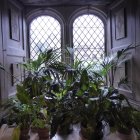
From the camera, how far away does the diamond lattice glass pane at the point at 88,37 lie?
12.1 feet

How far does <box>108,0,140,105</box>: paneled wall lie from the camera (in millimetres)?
2662

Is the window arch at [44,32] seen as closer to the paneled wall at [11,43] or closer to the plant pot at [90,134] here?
the paneled wall at [11,43]

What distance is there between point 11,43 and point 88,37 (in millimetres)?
1359

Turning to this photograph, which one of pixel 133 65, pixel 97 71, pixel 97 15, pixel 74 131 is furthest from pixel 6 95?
pixel 97 15

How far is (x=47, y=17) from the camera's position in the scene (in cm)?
366

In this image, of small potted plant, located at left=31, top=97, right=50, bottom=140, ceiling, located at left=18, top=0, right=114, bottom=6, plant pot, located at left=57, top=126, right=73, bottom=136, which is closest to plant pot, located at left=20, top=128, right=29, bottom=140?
small potted plant, located at left=31, top=97, right=50, bottom=140

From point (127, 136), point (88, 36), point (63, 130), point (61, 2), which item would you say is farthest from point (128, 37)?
point (63, 130)

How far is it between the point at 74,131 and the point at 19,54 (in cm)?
146

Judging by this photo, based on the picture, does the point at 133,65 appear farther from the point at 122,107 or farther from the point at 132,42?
the point at 122,107

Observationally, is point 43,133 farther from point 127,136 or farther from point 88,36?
point 88,36

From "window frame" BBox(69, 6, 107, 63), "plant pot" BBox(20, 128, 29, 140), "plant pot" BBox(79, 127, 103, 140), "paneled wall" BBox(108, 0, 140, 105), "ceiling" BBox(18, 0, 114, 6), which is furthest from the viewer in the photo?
"window frame" BBox(69, 6, 107, 63)

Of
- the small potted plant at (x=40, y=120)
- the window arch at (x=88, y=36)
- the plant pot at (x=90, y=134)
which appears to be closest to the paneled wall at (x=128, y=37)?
the window arch at (x=88, y=36)

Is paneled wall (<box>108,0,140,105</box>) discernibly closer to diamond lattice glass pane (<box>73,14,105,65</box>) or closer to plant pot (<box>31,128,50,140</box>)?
diamond lattice glass pane (<box>73,14,105,65</box>)

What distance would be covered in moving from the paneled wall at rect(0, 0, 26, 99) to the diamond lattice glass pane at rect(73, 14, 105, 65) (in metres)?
Result: 0.90
